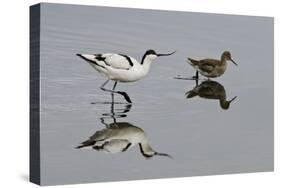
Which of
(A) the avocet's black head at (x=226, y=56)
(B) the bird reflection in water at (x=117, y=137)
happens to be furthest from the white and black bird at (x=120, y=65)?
(A) the avocet's black head at (x=226, y=56)

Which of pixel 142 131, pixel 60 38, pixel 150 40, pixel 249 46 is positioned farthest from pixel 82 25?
pixel 249 46

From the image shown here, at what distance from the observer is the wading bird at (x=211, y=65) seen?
687cm

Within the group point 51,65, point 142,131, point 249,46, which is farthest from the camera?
point 249,46

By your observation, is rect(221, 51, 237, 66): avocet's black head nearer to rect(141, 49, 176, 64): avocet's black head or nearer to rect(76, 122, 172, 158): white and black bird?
rect(141, 49, 176, 64): avocet's black head

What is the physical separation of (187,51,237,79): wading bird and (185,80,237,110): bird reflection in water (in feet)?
0.28

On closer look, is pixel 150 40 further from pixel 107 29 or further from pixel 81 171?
pixel 81 171

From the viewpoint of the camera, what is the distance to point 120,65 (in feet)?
21.4

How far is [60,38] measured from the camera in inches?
246


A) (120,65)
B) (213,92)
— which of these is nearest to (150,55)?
(120,65)

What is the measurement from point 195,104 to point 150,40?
749mm

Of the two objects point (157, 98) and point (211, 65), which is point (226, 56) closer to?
point (211, 65)

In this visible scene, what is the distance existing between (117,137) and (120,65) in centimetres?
64

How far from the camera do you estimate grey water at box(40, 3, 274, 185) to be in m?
6.23

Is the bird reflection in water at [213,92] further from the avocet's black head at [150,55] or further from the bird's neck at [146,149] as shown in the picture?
the bird's neck at [146,149]
